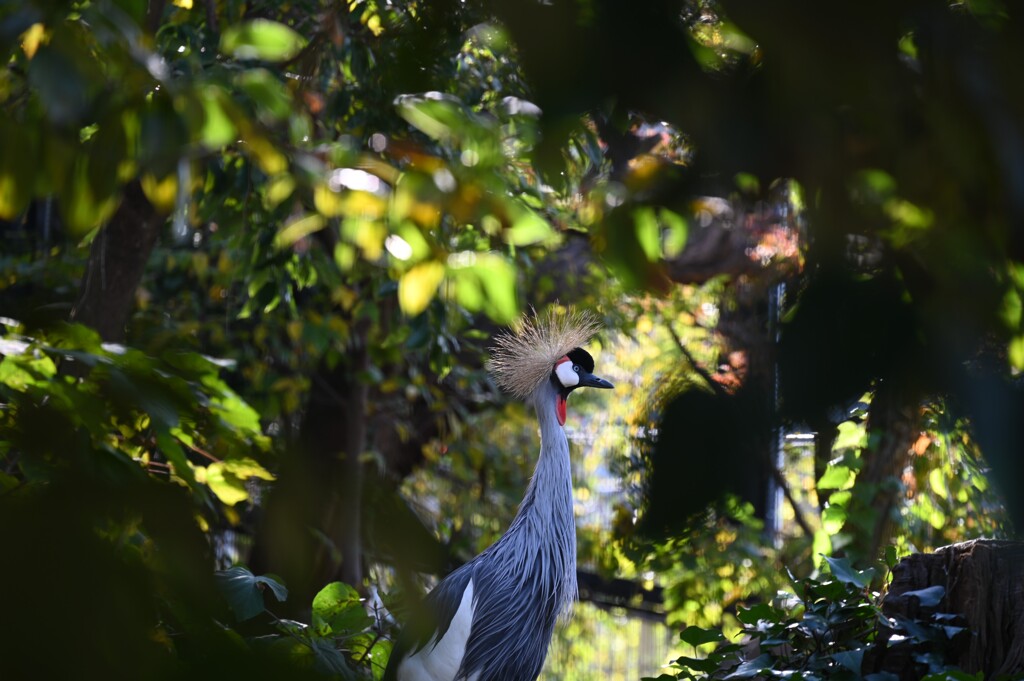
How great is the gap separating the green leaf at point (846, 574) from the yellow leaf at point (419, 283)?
81 cm

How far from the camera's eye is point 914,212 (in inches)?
12.4

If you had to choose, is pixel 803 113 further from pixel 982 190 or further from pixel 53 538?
pixel 53 538

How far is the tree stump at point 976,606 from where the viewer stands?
1530 mm

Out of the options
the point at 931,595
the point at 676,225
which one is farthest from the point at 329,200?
the point at 931,595

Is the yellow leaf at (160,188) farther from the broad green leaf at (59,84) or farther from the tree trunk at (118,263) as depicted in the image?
the tree trunk at (118,263)

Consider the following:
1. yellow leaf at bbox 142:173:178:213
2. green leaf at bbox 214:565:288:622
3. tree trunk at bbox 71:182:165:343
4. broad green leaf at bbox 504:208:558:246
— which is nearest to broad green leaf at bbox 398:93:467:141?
broad green leaf at bbox 504:208:558:246

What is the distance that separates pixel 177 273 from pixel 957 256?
12.9 ft

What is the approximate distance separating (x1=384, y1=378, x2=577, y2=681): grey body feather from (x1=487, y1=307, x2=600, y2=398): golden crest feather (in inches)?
1.8

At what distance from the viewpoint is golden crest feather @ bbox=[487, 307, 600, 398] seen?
2.66 m

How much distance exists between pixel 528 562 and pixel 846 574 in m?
1.10

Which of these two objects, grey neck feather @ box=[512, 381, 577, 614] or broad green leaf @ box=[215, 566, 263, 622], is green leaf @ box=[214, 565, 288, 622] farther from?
grey neck feather @ box=[512, 381, 577, 614]

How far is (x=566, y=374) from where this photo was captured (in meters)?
2.66

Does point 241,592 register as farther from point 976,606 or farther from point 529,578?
point 529,578

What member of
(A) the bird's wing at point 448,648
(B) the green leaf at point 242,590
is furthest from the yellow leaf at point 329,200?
(A) the bird's wing at point 448,648
